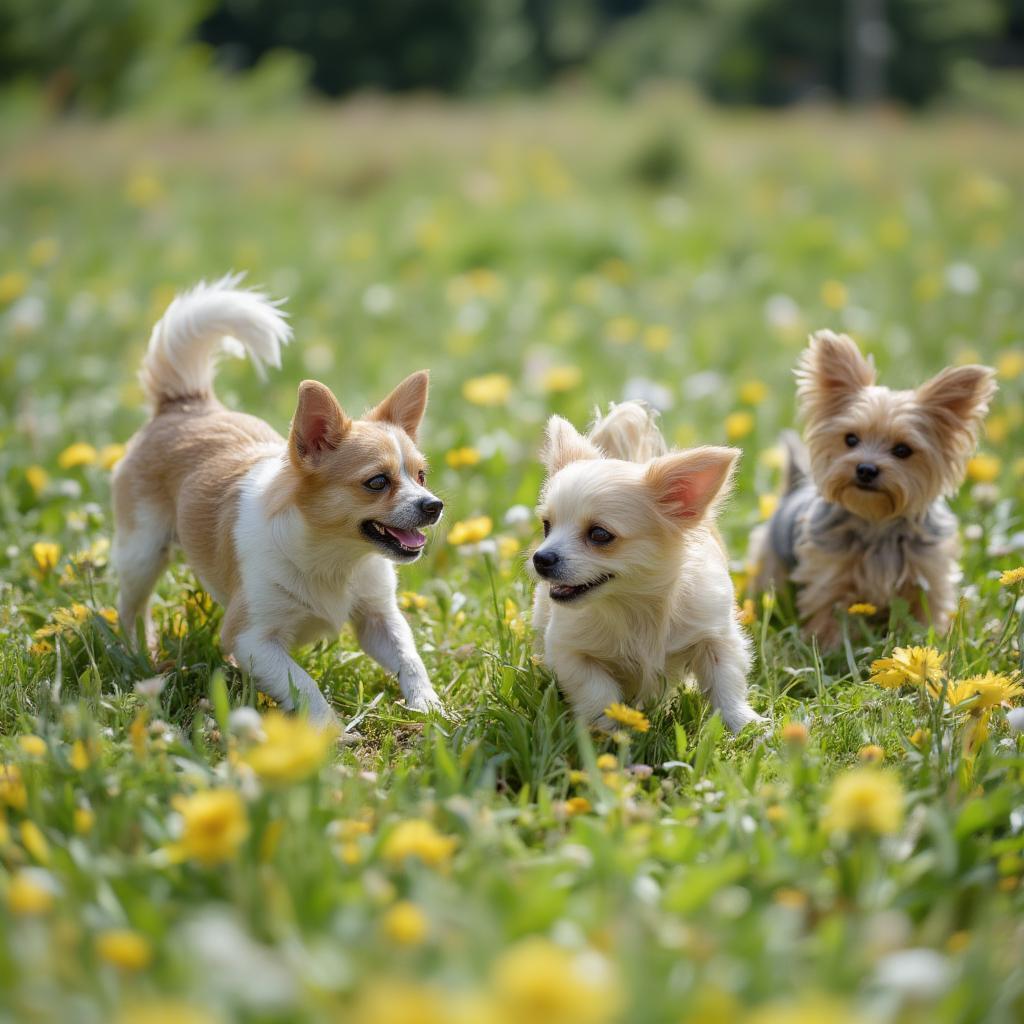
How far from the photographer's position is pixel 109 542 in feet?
14.1

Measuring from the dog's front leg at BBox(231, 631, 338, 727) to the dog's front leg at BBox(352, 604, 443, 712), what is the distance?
0.24 m

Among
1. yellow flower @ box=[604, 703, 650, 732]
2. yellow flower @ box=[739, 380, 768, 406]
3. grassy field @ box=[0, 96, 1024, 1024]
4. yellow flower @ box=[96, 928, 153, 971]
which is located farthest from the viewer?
yellow flower @ box=[739, 380, 768, 406]

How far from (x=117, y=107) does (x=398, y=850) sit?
55.9ft

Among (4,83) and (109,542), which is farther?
(4,83)

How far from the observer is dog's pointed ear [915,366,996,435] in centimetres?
380

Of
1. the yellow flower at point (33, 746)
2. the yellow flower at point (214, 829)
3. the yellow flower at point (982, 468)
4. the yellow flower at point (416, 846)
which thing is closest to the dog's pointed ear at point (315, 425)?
the yellow flower at point (33, 746)

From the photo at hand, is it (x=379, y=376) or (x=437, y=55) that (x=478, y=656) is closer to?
(x=379, y=376)

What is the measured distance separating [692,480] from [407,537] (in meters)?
0.84

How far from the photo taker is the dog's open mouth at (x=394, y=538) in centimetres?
337

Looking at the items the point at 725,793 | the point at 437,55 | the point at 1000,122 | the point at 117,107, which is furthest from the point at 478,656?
the point at 437,55

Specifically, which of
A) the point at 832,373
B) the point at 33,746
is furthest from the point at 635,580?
the point at 33,746

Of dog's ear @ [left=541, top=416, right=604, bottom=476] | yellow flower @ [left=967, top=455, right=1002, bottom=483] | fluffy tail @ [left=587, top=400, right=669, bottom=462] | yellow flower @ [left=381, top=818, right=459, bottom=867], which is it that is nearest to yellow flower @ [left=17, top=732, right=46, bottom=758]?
yellow flower @ [left=381, top=818, right=459, bottom=867]

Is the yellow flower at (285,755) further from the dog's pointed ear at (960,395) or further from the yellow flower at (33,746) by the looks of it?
the dog's pointed ear at (960,395)

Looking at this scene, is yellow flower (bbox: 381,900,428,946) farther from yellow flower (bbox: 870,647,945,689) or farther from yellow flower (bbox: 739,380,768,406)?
yellow flower (bbox: 739,380,768,406)
